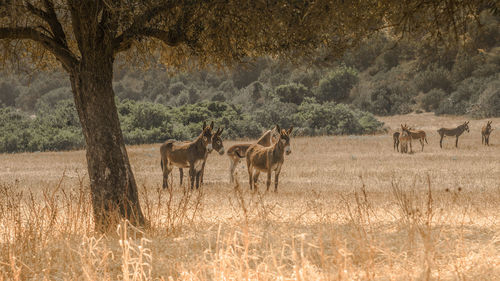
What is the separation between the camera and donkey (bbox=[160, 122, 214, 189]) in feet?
49.2

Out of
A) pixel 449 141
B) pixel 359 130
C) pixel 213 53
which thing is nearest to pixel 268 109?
pixel 359 130

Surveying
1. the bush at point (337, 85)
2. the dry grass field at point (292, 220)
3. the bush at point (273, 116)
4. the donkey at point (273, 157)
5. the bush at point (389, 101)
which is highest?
the bush at point (337, 85)

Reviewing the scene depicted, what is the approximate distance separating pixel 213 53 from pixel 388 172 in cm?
1092

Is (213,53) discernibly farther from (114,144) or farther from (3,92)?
(3,92)

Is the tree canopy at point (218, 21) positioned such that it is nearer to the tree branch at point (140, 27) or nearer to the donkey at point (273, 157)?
the tree branch at point (140, 27)

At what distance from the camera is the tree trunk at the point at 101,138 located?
8.38m

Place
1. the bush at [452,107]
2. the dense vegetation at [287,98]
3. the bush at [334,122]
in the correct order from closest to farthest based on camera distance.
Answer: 1. the dense vegetation at [287,98]
2. the bush at [334,122]
3. the bush at [452,107]

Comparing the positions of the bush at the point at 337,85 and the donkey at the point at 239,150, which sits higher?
the bush at the point at 337,85

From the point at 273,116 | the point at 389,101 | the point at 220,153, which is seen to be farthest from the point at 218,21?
the point at 389,101

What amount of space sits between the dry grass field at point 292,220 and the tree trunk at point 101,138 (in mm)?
319

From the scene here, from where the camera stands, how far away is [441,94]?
48.4 m

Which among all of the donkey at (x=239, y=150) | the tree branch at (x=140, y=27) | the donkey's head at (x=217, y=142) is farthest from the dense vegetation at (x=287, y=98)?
the tree branch at (x=140, y=27)

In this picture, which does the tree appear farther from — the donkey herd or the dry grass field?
the donkey herd

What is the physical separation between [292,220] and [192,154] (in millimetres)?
6864
